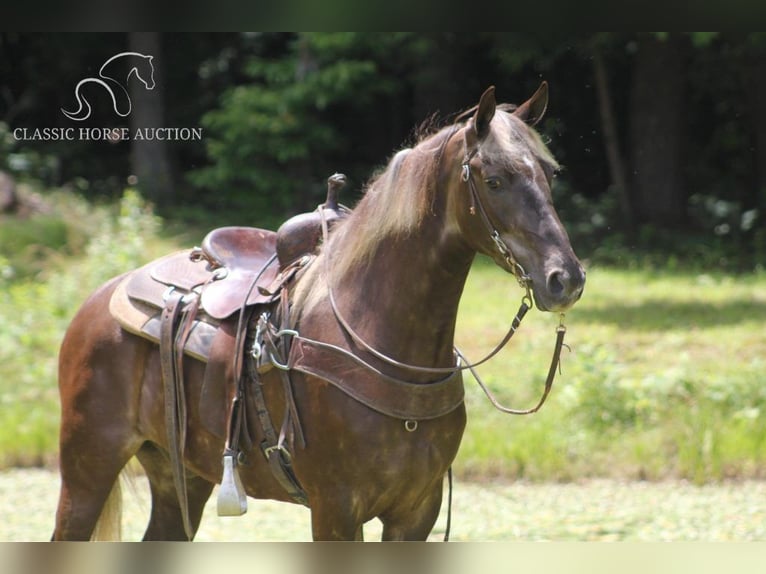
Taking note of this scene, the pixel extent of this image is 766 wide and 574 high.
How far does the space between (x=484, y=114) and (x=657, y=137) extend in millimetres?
7805

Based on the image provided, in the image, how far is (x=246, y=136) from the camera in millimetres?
9836

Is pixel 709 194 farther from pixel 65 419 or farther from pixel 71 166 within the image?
pixel 65 419

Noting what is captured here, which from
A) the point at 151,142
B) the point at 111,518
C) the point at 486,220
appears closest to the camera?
the point at 486,220

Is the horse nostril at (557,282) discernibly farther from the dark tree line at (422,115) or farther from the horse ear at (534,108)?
the dark tree line at (422,115)

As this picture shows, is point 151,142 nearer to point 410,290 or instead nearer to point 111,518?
point 111,518

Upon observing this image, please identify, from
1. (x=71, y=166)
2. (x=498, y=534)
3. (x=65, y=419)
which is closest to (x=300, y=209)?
(x=71, y=166)

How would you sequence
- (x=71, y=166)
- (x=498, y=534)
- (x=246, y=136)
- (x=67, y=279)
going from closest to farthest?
(x=498, y=534)
(x=67, y=279)
(x=246, y=136)
(x=71, y=166)

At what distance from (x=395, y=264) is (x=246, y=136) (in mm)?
7196

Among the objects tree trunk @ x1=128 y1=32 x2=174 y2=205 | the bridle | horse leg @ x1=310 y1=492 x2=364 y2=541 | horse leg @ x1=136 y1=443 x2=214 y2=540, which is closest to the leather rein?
the bridle

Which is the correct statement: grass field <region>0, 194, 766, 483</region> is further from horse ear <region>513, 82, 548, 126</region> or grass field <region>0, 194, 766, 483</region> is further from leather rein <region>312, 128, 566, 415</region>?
horse ear <region>513, 82, 548, 126</region>

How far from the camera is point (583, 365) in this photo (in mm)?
6668

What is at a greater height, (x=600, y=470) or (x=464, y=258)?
(x=464, y=258)

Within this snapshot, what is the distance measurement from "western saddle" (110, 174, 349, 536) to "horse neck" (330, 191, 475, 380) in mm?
279

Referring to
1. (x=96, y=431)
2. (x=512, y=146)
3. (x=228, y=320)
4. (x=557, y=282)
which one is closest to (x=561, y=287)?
(x=557, y=282)
